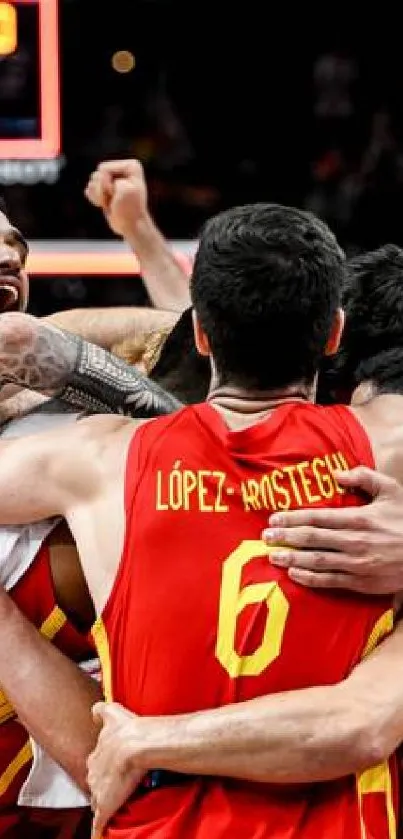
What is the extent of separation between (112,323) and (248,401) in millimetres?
1237

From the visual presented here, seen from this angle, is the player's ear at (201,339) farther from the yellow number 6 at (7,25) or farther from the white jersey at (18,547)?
the yellow number 6 at (7,25)

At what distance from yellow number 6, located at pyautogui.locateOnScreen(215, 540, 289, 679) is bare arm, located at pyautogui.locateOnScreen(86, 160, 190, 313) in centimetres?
152

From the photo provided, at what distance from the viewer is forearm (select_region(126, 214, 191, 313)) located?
10.5 ft

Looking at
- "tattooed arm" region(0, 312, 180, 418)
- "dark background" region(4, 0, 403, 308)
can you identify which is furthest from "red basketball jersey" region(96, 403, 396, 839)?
"dark background" region(4, 0, 403, 308)

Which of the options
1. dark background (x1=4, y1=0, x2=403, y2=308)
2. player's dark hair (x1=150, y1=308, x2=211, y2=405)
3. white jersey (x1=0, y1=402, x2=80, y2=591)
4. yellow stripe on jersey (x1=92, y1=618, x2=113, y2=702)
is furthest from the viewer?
dark background (x1=4, y1=0, x2=403, y2=308)

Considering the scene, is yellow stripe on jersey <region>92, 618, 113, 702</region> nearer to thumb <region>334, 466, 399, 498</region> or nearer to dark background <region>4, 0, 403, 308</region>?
thumb <region>334, 466, 399, 498</region>

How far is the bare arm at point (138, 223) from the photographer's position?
3.00 m

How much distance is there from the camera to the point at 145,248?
10.6ft

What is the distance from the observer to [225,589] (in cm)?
162

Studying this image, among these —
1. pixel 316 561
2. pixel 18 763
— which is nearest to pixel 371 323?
pixel 316 561

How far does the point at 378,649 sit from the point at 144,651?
271mm

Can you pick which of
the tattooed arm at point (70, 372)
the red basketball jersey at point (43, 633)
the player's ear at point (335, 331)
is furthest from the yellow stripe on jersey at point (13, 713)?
A: the player's ear at point (335, 331)

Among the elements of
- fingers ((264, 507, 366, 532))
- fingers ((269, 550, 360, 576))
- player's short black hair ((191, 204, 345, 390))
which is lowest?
fingers ((269, 550, 360, 576))

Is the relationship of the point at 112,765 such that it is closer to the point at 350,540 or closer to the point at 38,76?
the point at 350,540
